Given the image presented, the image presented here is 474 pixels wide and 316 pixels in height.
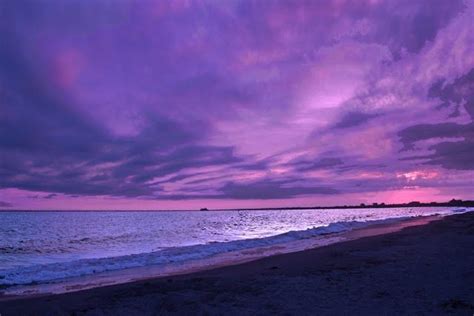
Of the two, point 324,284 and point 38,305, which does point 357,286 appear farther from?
point 38,305

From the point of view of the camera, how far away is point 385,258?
17.3m

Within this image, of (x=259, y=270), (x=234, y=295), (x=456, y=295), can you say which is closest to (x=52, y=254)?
(x=259, y=270)

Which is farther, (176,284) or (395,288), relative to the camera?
(176,284)

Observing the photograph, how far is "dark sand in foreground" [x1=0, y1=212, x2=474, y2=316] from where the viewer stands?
9406 millimetres

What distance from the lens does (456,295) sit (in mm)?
9977

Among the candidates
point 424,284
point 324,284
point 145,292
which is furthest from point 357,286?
point 145,292

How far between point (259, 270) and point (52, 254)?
69.4 feet

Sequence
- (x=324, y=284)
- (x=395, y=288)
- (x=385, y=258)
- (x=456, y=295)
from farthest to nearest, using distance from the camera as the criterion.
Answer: (x=385, y=258), (x=324, y=284), (x=395, y=288), (x=456, y=295)

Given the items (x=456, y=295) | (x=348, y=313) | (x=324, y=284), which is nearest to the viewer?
(x=348, y=313)

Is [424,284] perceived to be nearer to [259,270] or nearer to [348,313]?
[348,313]

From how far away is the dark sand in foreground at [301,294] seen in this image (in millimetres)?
9406

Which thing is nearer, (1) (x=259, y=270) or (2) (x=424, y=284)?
(2) (x=424, y=284)

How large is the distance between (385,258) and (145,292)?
10505 millimetres

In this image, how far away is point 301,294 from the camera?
1087 centimetres
